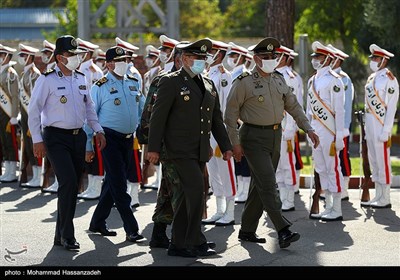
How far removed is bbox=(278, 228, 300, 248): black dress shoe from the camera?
421 inches

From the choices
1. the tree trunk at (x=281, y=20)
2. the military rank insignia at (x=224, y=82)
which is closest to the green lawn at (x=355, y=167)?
the tree trunk at (x=281, y=20)

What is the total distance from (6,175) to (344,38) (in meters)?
14.8

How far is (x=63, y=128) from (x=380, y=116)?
4.74 m

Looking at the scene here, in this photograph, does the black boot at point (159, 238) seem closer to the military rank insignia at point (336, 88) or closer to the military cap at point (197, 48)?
the military cap at point (197, 48)

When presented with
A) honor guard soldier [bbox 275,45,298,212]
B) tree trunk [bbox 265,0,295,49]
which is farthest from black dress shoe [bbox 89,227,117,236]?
tree trunk [bbox 265,0,295,49]

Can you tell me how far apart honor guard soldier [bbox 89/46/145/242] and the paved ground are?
24 centimetres

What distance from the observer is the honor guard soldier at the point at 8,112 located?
17.2 metres

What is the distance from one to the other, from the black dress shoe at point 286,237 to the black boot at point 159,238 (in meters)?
1.21

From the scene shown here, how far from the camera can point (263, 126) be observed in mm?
11008

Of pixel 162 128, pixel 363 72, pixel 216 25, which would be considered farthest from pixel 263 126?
pixel 216 25

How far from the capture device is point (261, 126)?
36.1 ft

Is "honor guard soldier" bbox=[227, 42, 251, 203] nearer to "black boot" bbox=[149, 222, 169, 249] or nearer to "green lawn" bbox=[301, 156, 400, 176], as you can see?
"black boot" bbox=[149, 222, 169, 249]

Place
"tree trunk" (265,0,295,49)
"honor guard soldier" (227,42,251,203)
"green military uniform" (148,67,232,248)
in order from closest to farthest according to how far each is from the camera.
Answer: "green military uniform" (148,67,232,248)
"honor guard soldier" (227,42,251,203)
"tree trunk" (265,0,295,49)
